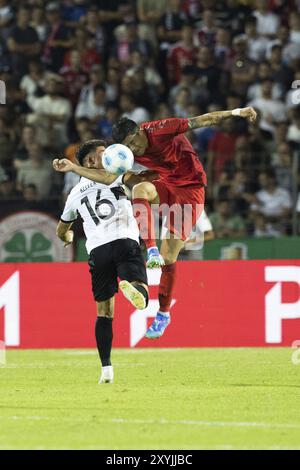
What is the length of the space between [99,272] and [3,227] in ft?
22.2

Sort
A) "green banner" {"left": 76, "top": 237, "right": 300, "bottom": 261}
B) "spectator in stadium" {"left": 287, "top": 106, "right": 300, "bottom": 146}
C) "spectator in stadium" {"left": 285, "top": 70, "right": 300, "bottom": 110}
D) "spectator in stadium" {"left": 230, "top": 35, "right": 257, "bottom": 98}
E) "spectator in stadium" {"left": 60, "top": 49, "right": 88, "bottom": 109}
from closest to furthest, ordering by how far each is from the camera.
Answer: "green banner" {"left": 76, "top": 237, "right": 300, "bottom": 261}, "spectator in stadium" {"left": 287, "top": 106, "right": 300, "bottom": 146}, "spectator in stadium" {"left": 285, "top": 70, "right": 300, "bottom": 110}, "spectator in stadium" {"left": 230, "top": 35, "right": 257, "bottom": 98}, "spectator in stadium" {"left": 60, "top": 49, "right": 88, "bottom": 109}

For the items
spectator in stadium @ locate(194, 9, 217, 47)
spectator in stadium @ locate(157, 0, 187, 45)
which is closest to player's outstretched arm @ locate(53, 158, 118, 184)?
spectator in stadium @ locate(194, 9, 217, 47)

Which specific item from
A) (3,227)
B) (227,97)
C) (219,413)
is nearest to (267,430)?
(219,413)

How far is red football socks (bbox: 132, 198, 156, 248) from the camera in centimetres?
1204

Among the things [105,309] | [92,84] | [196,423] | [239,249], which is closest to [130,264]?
[105,309]

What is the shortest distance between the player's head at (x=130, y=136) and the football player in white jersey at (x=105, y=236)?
0.38 m

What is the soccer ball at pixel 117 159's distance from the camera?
11.0 meters

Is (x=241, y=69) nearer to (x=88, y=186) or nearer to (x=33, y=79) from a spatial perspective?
(x=33, y=79)

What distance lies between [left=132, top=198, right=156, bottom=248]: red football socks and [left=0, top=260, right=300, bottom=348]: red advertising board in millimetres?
4327

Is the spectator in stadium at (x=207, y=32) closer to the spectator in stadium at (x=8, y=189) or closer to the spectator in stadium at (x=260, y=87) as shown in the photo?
the spectator in stadium at (x=260, y=87)

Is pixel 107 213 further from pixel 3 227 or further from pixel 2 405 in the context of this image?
pixel 3 227

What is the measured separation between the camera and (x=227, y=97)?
1972 centimetres
